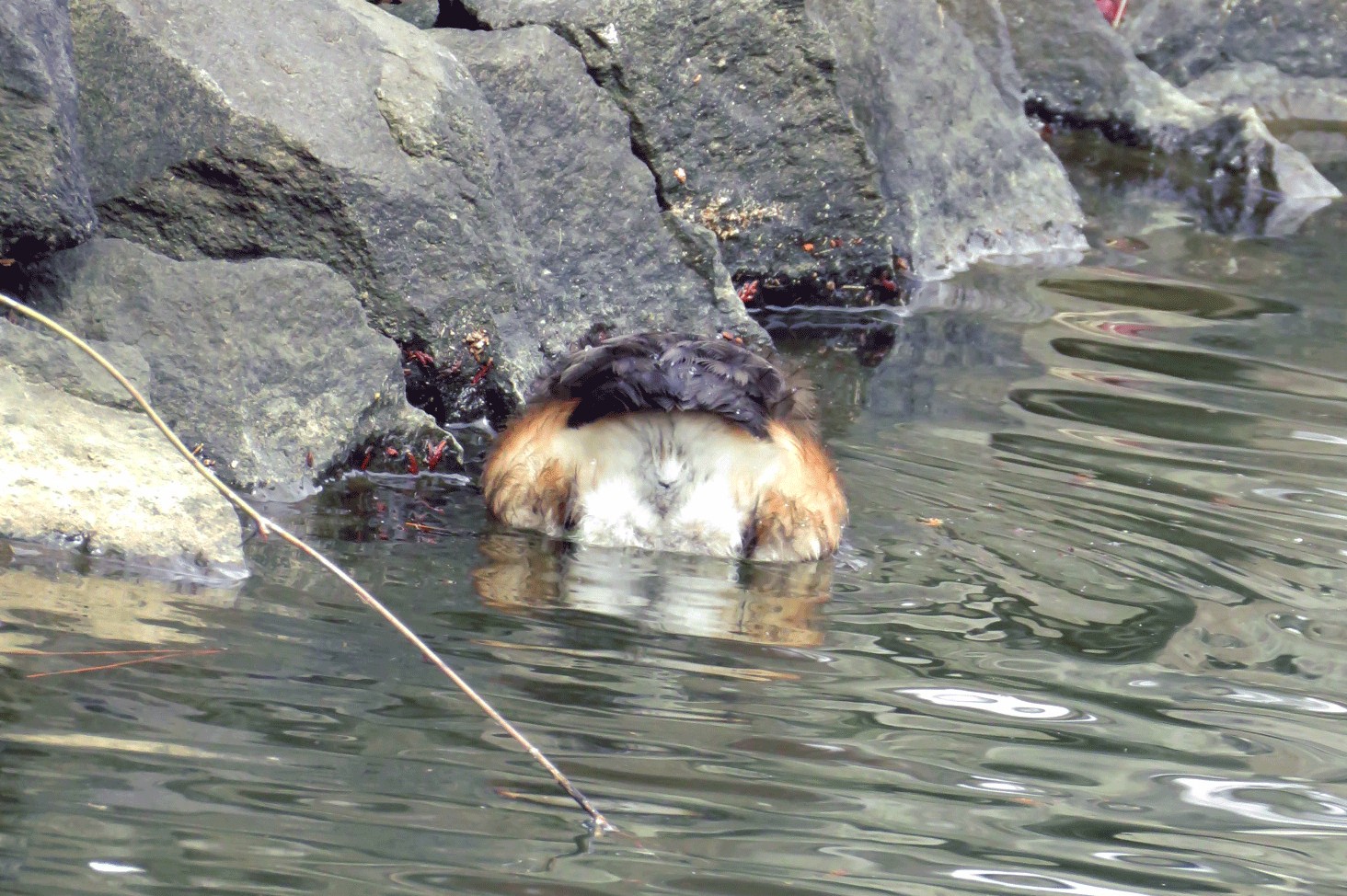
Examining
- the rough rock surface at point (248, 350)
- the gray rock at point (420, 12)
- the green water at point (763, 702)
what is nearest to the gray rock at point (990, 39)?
the gray rock at point (420, 12)

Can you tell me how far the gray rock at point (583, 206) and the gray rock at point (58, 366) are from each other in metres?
2.55

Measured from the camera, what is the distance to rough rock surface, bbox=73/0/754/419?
19.2 feet

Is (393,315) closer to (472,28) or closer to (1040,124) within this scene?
(472,28)

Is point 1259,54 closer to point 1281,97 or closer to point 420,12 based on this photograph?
point 1281,97

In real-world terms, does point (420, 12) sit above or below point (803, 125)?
above

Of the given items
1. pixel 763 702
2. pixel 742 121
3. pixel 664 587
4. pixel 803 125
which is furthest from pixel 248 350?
pixel 803 125

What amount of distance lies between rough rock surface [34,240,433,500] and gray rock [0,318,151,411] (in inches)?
14.1

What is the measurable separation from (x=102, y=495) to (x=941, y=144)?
23.4 ft

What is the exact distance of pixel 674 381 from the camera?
4.80m

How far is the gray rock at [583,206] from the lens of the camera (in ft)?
24.2

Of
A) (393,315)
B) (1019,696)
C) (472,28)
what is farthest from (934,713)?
(472,28)

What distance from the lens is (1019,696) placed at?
399 centimetres

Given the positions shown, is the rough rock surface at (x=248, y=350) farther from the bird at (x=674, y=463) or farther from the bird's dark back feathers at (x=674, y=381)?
the bird's dark back feathers at (x=674, y=381)

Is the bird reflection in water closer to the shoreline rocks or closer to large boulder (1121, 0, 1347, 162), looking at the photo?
the shoreline rocks
